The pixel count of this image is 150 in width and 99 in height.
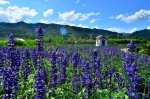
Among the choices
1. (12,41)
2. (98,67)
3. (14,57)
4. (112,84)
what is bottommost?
(112,84)

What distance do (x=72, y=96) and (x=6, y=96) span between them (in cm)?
260

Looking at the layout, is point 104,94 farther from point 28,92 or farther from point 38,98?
point 38,98

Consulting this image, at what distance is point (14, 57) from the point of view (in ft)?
17.4

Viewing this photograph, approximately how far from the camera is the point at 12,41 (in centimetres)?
530

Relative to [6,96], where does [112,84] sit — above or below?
below

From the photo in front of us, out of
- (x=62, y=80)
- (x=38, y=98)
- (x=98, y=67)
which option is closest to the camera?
(x=38, y=98)

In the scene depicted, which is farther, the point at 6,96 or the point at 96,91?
the point at 96,91

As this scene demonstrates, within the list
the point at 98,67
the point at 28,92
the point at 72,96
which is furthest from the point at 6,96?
the point at 98,67

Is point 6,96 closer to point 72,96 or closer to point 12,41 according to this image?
point 12,41

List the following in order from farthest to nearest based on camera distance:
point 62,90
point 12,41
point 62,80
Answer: point 62,80 → point 62,90 → point 12,41

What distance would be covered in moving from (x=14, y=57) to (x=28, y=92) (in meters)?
0.97

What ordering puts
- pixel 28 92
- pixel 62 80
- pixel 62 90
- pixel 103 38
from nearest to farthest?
pixel 28 92
pixel 62 90
pixel 62 80
pixel 103 38

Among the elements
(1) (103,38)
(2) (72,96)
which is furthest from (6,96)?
(1) (103,38)

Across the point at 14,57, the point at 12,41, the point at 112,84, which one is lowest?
the point at 112,84
